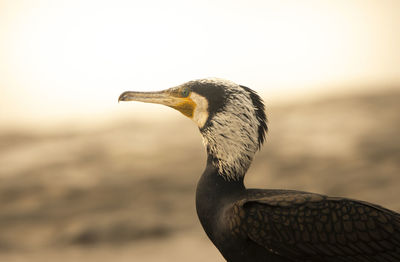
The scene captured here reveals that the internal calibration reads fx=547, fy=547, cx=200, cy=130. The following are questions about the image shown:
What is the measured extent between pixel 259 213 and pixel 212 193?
37 centimetres

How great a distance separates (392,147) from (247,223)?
20.4 feet

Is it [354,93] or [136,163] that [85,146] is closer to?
[136,163]

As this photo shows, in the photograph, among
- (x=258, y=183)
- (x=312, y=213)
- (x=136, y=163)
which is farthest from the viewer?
(x=136, y=163)

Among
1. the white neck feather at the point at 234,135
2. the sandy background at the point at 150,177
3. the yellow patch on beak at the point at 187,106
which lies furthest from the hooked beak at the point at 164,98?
the sandy background at the point at 150,177

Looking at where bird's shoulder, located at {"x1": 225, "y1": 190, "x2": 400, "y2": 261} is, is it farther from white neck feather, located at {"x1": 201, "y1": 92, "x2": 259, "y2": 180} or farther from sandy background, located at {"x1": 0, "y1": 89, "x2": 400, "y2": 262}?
sandy background, located at {"x1": 0, "y1": 89, "x2": 400, "y2": 262}

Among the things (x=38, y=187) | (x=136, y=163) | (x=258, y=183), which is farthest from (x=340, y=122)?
(x=38, y=187)

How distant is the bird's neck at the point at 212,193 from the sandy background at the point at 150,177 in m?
3.72

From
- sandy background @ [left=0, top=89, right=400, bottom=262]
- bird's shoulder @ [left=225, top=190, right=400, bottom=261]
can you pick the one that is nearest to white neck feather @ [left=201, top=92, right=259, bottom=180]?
bird's shoulder @ [left=225, top=190, right=400, bottom=261]

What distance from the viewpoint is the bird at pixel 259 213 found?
3250mm

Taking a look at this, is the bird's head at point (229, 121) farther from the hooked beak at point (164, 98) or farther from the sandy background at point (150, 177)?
the sandy background at point (150, 177)

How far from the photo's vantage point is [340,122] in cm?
993

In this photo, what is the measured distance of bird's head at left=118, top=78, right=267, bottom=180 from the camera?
3584mm

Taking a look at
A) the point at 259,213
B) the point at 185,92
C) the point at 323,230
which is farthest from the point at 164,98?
the point at 323,230

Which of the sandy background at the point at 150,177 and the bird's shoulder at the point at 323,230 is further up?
the bird's shoulder at the point at 323,230
